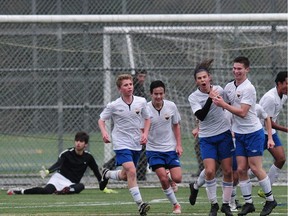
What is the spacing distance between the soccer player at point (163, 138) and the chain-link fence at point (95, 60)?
171 inches

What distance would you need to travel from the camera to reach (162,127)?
1441 cm

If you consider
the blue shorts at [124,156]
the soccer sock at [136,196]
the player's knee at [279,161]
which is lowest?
the soccer sock at [136,196]

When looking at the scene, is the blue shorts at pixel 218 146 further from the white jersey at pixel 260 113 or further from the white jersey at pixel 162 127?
the white jersey at pixel 162 127

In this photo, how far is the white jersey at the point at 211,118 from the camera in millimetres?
13000

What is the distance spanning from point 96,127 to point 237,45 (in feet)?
9.90

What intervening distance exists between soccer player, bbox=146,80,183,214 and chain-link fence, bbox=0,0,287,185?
4.33 meters

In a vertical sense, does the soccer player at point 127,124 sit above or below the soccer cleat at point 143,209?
above

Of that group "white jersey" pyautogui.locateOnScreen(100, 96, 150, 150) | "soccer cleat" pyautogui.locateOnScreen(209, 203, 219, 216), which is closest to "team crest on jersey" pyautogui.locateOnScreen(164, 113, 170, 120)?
"white jersey" pyautogui.locateOnScreen(100, 96, 150, 150)

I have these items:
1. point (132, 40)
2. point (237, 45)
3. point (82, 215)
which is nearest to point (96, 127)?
point (132, 40)

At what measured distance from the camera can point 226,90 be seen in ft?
42.7

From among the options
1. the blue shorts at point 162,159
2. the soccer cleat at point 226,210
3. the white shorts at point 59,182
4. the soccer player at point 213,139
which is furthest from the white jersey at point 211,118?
the white shorts at point 59,182

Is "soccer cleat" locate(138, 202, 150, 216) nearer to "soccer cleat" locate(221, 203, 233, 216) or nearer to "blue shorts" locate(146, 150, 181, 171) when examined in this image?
"soccer cleat" locate(221, 203, 233, 216)

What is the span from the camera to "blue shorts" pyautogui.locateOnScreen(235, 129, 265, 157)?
1274 cm

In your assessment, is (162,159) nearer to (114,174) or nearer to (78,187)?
(114,174)
